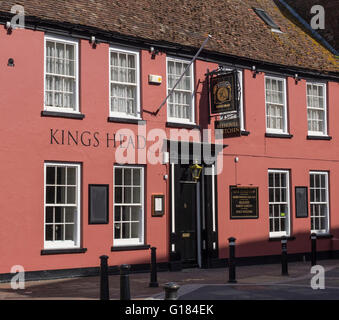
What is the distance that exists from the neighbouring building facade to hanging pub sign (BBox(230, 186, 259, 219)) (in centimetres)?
5

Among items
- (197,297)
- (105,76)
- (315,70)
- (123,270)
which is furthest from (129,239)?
(315,70)

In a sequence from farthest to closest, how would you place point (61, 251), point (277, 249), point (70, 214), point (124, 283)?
1. point (277, 249)
2. point (70, 214)
3. point (61, 251)
4. point (124, 283)

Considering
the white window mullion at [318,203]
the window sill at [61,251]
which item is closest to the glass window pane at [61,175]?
the window sill at [61,251]

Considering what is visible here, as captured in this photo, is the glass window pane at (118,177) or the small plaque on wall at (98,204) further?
the glass window pane at (118,177)

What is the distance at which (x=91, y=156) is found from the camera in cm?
1614

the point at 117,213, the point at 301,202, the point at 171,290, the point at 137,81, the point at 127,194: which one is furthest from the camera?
the point at 301,202

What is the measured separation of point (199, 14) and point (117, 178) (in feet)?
22.3

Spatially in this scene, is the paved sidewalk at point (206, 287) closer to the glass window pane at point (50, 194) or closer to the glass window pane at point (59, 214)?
the glass window pane at point (59, 214)

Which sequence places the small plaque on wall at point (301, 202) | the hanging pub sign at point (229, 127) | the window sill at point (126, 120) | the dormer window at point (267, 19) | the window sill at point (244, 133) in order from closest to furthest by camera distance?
the window sill at point (126, 120) → the hanging pub sign at point (229, 127) → the window sill at point (244, 133) → the small plaque on wall at point (301, 202) → the dormer window at point (267, 19)

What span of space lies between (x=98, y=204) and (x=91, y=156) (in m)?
1.25

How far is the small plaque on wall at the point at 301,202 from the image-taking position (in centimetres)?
2044

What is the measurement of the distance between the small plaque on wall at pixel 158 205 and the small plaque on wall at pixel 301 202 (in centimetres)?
529

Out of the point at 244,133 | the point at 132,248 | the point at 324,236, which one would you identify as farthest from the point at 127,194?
the point at 324,236

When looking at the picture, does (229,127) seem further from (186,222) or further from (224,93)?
(186,222)
